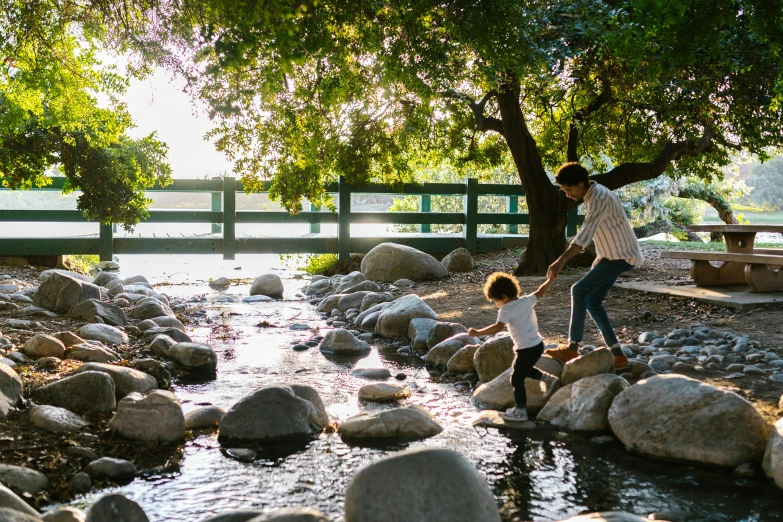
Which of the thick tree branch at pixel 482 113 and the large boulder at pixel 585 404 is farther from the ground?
the thick tree branch at pixel 482 113

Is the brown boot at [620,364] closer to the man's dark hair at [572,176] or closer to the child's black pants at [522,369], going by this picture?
the child's black pants at [522,369]

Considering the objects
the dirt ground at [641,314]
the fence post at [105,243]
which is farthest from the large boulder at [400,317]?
the fence post at [105,243]

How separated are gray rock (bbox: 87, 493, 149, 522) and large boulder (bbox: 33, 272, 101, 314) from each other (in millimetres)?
4931

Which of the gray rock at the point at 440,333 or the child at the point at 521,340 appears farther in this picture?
the gray rock at the point at 440,333

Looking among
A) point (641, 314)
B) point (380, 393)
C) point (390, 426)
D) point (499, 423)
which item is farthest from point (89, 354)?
point (641, 314)

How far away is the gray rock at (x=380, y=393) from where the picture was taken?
529cm

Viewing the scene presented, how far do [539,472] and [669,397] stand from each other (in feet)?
3.09

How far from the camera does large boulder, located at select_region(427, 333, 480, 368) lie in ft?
21.0

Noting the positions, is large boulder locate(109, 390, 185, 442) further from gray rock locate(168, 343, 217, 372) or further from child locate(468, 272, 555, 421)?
child locate(468, 272, 555, 421)

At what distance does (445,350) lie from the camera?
6.42 metres

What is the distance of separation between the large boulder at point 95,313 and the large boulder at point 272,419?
3273 mm

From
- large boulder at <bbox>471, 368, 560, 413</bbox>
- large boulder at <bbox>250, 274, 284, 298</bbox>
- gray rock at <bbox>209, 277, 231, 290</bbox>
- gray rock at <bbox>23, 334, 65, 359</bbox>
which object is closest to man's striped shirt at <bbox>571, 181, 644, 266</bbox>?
large boulder at <bbox>471, 368, 560, 413</bbox>

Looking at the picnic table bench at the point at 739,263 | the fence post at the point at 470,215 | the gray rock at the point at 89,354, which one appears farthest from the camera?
the fence post at the point at 470,215

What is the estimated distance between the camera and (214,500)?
11.5 feet
